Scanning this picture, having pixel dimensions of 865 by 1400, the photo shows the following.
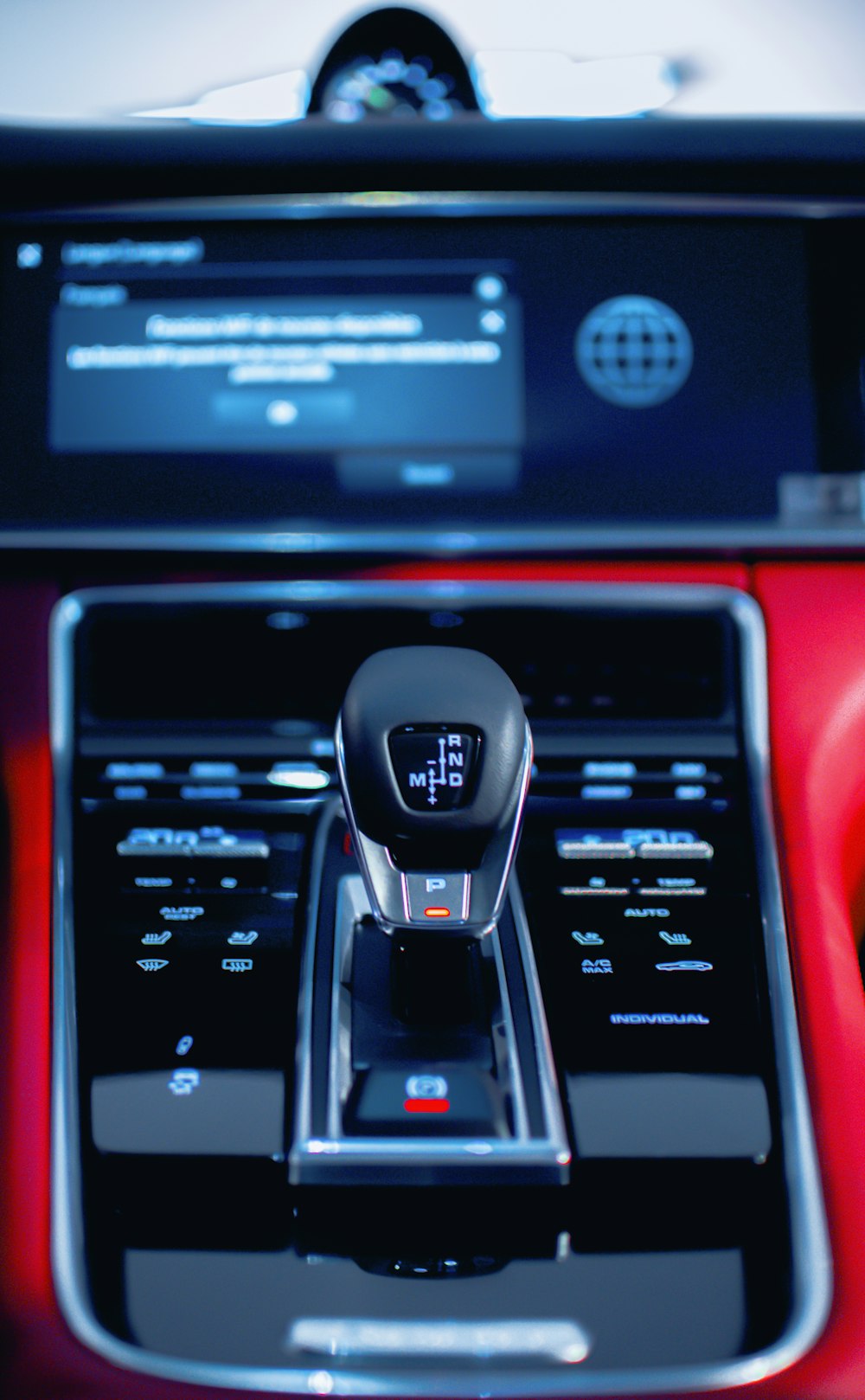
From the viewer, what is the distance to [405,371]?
729 mm

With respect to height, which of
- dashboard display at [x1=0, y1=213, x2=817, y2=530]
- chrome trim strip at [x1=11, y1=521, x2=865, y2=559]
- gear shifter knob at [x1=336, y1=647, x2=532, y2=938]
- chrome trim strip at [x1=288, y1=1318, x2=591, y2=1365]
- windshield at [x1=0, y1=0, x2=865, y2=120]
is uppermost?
windshield at [x1=0, y1=0, x2=865, y2=120]

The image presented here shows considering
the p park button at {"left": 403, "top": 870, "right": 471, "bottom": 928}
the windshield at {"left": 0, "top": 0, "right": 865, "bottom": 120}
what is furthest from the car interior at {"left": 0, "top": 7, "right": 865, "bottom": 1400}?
the windshield at {"left": 0, "top": 0, "right": 865, "bottom": 120}

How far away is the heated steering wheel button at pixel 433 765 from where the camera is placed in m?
0.52

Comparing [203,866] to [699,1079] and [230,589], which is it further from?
[699,1079]

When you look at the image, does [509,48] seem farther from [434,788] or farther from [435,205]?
[434,788]

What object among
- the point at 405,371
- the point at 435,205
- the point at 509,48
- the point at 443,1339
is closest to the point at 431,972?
the point at 443,1339

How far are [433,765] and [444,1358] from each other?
27 cm

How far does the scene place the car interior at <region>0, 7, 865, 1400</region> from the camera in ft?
1.78

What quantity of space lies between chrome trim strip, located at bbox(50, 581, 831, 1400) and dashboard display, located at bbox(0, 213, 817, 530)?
0.16ft

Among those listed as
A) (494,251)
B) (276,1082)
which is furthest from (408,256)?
(276,1082)

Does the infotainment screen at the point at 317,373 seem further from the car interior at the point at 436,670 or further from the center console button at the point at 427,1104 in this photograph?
the center console button at the point at 427,1104

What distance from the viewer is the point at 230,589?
708mm

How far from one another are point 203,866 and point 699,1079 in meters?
0.31

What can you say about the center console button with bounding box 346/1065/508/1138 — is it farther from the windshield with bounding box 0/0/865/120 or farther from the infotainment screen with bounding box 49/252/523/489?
the windshield with bounding box 0/0/865/120
